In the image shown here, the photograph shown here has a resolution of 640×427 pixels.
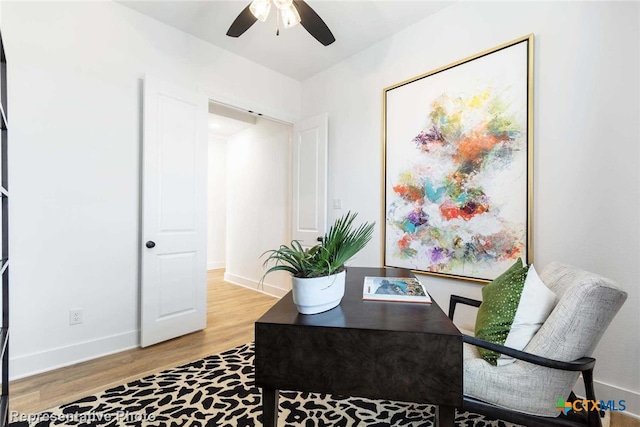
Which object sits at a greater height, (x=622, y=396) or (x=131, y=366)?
(x=622, y=396)

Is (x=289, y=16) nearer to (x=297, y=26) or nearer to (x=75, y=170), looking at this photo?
(x=297, y=26)

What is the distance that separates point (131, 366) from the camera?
2.12 meters

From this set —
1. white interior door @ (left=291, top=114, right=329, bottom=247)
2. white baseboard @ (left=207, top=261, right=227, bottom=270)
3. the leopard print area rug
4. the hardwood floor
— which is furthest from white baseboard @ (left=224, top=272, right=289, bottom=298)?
the leopard print area rug

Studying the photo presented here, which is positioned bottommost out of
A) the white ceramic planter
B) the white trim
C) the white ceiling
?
the white ceramic planter

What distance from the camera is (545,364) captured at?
103cm

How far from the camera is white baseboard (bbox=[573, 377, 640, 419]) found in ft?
5.24

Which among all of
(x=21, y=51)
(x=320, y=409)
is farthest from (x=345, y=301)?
(x=21, y=51)

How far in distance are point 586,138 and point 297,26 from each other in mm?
2398

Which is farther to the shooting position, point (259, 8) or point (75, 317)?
point (75, 317)

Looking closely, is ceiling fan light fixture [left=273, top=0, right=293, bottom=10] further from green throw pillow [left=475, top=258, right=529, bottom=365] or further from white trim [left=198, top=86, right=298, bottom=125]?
green throw pillow [left=475, top=258, right=529, bottom=365]

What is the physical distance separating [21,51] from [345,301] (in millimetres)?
2722

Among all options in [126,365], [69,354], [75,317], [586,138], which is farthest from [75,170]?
[586,138]

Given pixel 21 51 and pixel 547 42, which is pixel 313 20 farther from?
pixel 21 51

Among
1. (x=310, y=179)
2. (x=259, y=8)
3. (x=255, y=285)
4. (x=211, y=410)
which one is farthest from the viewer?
(x=255, y=285)
